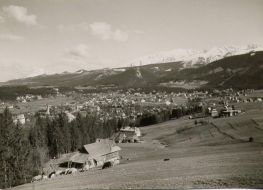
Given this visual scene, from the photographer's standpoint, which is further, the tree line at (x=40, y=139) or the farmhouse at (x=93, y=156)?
the farmhouse at (x=93, y=156)

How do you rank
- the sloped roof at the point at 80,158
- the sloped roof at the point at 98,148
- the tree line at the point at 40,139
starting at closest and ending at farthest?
the tree line at the point at 40,139
the sloped roof at the point at 80,158
the sloped roof at the point at 98,148

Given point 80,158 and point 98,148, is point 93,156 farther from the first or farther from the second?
point 98,148

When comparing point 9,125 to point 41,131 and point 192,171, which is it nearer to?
point 192,171

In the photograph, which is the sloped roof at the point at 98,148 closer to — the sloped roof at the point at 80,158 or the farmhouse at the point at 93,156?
the farmhouse at the point at 93,156

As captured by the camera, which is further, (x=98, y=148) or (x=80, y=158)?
(x=98, y=148)

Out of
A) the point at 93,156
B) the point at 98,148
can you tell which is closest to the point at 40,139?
the point at 98,148

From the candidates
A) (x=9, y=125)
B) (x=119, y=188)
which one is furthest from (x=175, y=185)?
(x=9, y=125)

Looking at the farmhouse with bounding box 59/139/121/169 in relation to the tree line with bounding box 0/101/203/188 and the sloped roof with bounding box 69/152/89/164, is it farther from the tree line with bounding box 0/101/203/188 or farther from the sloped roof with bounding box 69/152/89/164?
the tree line with bounding box 0/101/203/188

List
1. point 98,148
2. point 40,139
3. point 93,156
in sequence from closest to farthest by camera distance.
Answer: point 93,156
point 98,148
point 40,139

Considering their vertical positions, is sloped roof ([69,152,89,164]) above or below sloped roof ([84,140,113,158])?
below

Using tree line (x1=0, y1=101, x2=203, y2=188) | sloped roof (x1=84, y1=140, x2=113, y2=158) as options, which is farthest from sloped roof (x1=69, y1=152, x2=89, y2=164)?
tree line (x1=0, y1=101, x2=203, y2=188)

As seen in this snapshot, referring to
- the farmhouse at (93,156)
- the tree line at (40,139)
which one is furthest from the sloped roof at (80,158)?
the tree line at (40,139)
